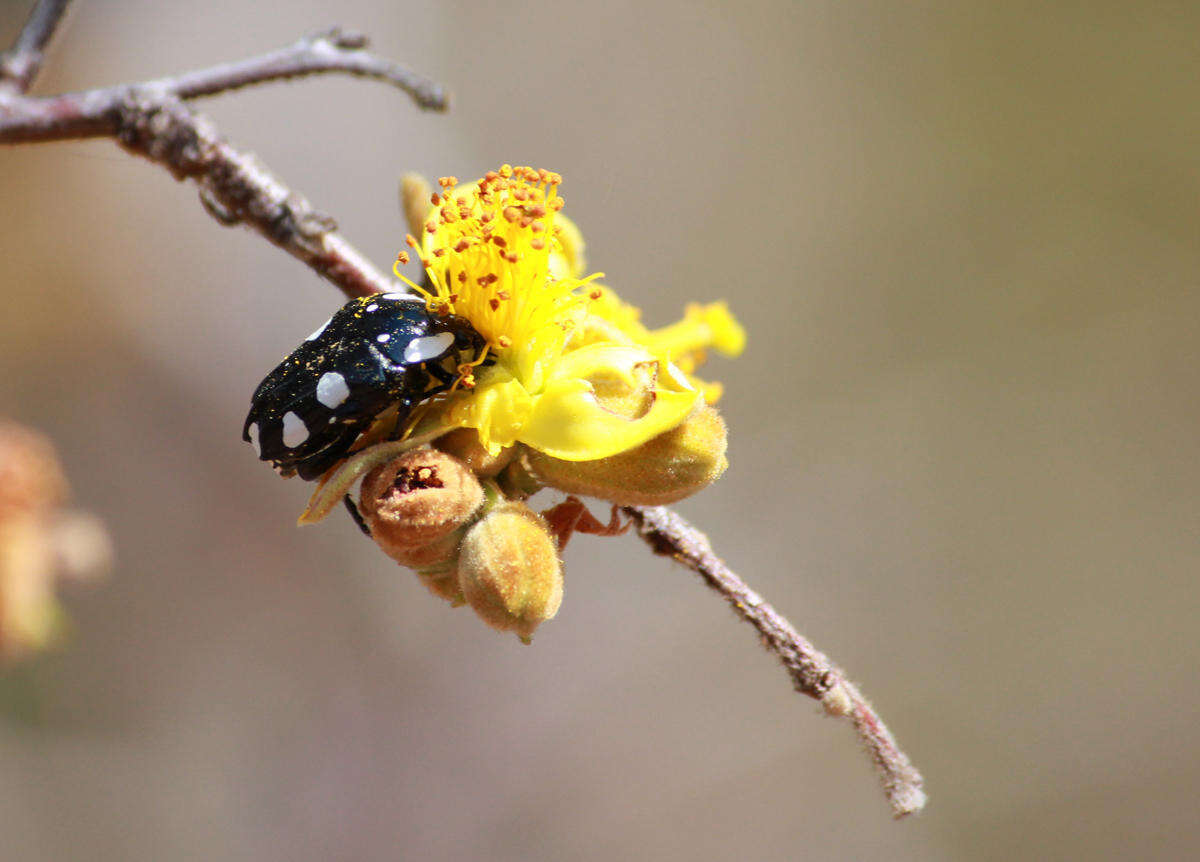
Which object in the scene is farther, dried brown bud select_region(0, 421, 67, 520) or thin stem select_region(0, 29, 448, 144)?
dried brown bud select_region(0, 421, 67, 520)

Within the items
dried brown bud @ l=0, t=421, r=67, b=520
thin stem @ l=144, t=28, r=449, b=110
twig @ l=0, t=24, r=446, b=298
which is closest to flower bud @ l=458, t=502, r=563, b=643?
twig @ l=0, t=24, r=446, b=298

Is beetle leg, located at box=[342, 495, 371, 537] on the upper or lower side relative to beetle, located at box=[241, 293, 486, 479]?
lower

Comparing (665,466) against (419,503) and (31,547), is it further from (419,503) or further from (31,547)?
(31,547)

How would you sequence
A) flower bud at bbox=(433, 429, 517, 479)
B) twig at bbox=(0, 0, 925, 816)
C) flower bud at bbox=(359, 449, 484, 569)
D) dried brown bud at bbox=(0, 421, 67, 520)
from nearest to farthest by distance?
flower bud at bbox=(359, 449, 484, 569)
flower bud at bbox=(433, 429, 517, 479)
twig at bbox=(0, 0, 925, 816)
dried brown bud at bbox=(0, 421, 67, 520)

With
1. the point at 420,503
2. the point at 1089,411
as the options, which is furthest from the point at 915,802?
the point at 1089,411

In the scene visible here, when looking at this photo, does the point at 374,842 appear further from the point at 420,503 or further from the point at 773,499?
the point at 420,503

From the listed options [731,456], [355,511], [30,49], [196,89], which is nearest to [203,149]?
[196,89]

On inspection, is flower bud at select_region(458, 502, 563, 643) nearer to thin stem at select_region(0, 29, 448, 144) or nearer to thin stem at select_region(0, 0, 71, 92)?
thin stem at select_region(0, 29, 448, 144)
